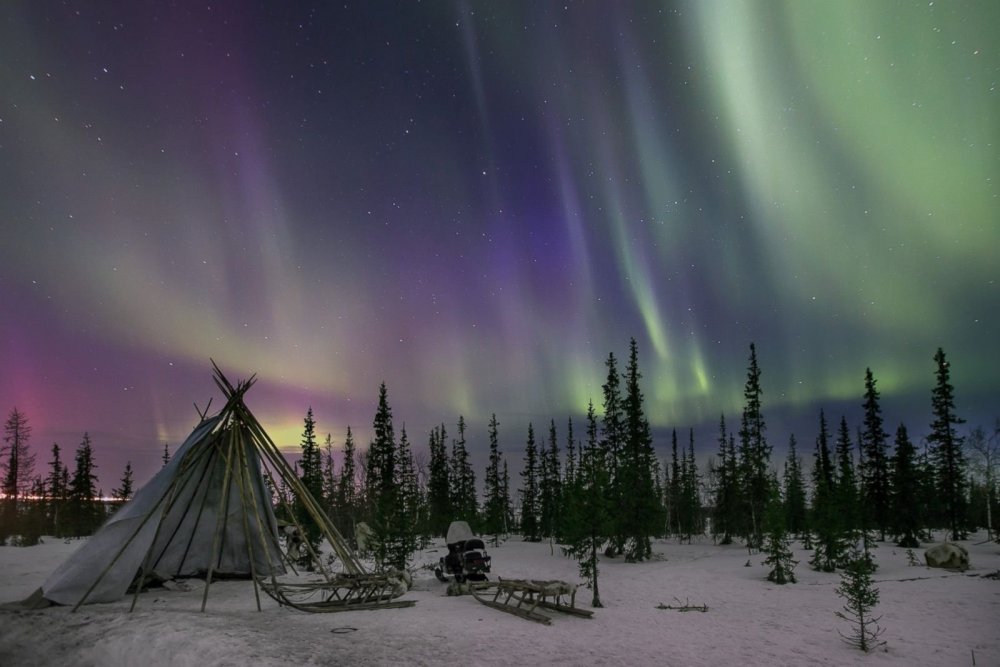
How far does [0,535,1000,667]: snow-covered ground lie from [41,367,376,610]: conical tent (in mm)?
738

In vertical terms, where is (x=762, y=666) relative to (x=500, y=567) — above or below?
above

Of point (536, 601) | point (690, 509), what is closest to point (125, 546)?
point (536, 601)

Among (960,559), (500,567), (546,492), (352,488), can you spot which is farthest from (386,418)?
(960,559)

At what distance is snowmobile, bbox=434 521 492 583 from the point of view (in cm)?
1936

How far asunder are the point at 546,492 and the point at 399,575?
42130 millimetres

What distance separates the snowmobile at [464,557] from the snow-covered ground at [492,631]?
0.93 meters

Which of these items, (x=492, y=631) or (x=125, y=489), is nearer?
(x=492, y=631)

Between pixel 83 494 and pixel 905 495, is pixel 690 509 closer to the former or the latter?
pixel 905 495

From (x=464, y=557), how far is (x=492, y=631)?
7.10 metres

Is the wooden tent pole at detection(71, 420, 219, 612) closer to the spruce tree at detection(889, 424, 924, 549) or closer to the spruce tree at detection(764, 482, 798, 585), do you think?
the spruce tree at detection(764, 482, 798, 585)

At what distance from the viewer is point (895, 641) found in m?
13.4

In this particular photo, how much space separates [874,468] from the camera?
44.6m

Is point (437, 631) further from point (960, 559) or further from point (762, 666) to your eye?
point (960, 559)

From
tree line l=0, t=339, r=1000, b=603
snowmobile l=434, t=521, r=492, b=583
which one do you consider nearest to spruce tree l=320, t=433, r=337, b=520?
tree line l=0, t=339, r=1000, b=603
